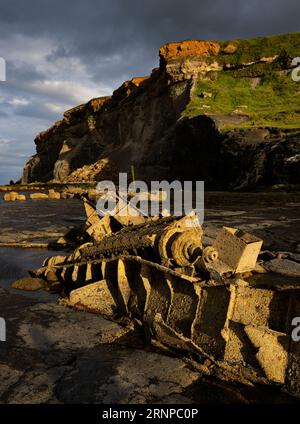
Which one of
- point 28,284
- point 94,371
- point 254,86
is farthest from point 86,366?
point 254,86

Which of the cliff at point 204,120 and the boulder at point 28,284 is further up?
the cliff at point 204,120

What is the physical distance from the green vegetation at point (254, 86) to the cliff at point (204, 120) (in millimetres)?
118

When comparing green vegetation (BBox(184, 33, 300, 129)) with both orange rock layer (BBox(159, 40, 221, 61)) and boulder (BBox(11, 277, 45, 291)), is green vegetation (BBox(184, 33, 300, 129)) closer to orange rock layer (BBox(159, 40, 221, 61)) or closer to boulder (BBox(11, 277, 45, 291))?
orange rock layer (BBox(159, 40, 221, 61))

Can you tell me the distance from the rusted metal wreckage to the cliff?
78.2ft

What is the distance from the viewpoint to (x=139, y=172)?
5344 cm

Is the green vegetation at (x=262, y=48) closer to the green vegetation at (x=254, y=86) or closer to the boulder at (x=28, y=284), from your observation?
the green vegetation at (x=254, y=86)

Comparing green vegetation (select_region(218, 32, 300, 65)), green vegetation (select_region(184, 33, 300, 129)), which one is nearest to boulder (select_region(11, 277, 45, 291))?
green vegetation (select_region(184, 33, 300, 129))

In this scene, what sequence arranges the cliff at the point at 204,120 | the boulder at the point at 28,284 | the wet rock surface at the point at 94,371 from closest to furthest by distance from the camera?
the wet rock surface at the point at 94,371
the boulder at the point at 28,284
the cliff at the point at 204,120

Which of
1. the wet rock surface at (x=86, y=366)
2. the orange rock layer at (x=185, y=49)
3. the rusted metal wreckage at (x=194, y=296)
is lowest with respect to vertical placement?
the wet rock surface at (x=86, y=366)

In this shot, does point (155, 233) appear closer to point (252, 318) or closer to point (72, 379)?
point (252, 318)

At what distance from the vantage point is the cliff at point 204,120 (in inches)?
1324

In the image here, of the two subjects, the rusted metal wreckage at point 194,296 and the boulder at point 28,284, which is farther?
the boulder at point 28,284

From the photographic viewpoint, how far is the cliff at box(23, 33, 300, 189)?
3362 cm

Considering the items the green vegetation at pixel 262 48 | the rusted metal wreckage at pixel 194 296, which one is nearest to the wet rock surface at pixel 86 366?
the rusted metal wreckage at pixel 194 296
